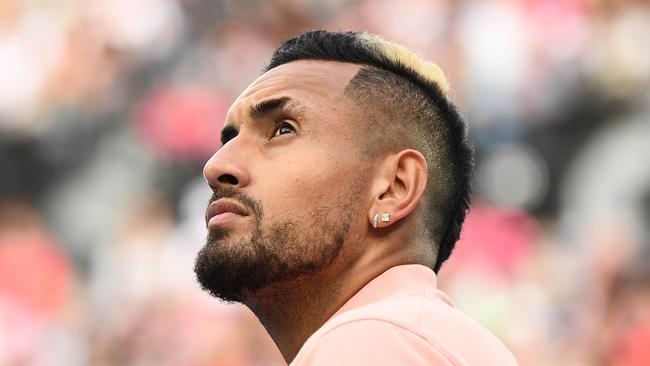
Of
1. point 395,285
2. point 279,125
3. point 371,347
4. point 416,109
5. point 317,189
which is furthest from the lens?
point 416,109

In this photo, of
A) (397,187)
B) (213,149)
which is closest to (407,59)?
(397,187)

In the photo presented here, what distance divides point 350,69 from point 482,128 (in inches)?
184

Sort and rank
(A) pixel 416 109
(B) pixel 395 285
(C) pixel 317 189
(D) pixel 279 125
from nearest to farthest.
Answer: (B) pixel 395 285 < (C) pixel 317 189 < (D) pixel 279 125 < (A) pixel 416 109

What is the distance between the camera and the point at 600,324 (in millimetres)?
6484

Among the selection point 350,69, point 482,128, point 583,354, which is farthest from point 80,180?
point 350,69

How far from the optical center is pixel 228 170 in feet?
8.22

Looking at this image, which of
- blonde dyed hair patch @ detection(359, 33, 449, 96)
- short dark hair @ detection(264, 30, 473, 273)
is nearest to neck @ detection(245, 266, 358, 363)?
short dark hair @ detection(264, 30, 473, 273)

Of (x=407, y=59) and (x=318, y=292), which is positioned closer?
(x=318, y=292)

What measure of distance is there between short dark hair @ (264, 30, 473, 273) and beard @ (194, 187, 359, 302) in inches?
10.2

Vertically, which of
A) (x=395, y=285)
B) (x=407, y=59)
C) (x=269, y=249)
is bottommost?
(x=395, y=285)

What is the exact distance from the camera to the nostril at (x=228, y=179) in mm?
2512

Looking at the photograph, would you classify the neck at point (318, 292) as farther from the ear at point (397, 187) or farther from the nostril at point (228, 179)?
the nostril at point (228, 179)

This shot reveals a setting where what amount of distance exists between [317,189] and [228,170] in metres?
0.21

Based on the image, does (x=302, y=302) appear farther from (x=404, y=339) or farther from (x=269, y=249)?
(x=404, y=339)
